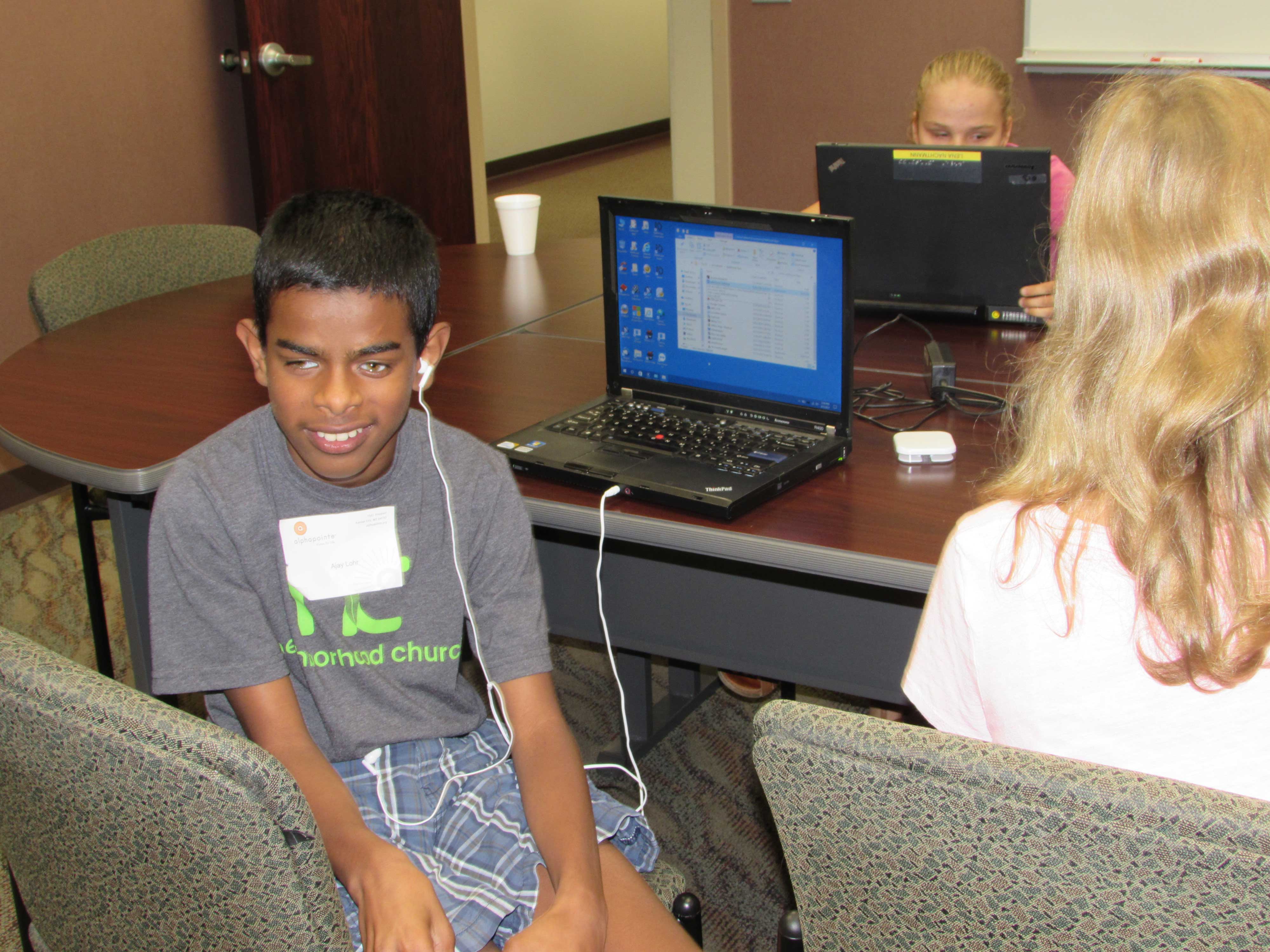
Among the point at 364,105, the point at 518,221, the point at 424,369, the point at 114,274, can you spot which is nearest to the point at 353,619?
the point at 424,369

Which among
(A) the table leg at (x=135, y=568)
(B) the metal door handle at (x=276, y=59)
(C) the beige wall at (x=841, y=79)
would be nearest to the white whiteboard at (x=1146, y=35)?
(C) the beige wall at (x=841, y=79)

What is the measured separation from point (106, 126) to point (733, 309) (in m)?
2.45

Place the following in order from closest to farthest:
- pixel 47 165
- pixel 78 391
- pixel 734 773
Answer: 1. pixel 78 391
2. pixel 734 773
3. pixel 47 165

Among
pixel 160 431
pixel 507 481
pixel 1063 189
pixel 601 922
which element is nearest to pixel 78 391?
pixel 160 431

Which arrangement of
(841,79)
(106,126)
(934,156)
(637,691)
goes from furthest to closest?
1. (841,79)
2. (106,126)
3. (637,691)
4. (934,156)

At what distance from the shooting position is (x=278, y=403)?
1.14 meters

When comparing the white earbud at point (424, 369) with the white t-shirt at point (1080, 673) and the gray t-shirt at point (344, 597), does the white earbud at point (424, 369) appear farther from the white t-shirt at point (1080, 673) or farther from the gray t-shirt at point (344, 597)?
the white t-shirt at point (1080, 673)

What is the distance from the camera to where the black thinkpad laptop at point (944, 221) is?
171 centimetres

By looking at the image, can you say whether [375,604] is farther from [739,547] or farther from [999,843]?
[999,843]

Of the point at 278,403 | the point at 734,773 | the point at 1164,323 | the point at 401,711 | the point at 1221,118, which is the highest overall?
the point at 1221,118

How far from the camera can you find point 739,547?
1219mm

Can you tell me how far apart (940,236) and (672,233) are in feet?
1.91

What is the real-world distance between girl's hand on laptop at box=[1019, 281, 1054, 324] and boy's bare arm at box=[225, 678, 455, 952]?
1254 millimetres

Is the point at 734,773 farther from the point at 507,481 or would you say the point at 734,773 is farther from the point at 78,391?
the point at 78,391
